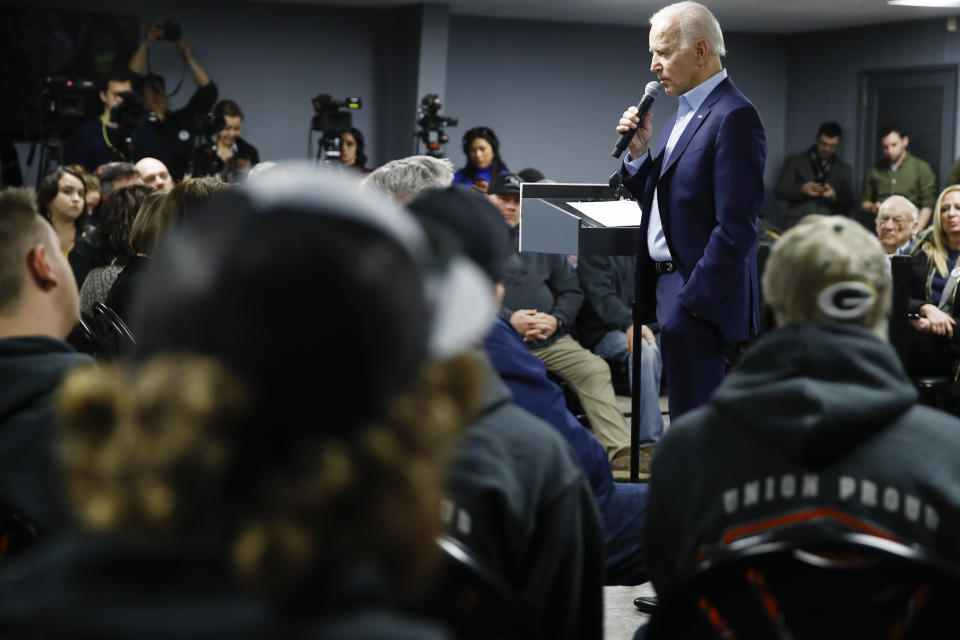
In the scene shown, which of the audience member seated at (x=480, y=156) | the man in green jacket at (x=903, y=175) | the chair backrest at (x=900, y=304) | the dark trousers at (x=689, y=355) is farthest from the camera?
the man in green jacket at (x=903, y=175)

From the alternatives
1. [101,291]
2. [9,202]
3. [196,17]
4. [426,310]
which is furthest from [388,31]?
[426,310]

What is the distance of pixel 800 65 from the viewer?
40.1ft

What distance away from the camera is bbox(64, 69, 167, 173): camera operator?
6.98 m

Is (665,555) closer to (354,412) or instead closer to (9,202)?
(354,412)

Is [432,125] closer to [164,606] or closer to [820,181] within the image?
[820,181]

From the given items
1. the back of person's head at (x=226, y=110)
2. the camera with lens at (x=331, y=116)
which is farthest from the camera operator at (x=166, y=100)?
the camera with lens at (x=331, y=116)

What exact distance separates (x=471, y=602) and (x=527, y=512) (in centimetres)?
23

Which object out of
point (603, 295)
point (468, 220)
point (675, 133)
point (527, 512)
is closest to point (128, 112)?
point (603, 295)

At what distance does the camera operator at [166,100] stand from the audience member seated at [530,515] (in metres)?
6.50

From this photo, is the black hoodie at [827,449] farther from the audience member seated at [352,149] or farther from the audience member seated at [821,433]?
the audience member seated at [352,149]

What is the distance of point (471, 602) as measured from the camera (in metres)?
1.09

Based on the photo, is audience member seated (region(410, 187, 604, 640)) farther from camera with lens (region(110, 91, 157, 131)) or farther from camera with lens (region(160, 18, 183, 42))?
camera with lens (region(160, 18, 183, 42))

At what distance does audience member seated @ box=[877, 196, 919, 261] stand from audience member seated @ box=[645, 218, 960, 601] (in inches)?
179

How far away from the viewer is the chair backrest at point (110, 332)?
9.51ft
